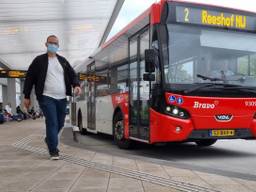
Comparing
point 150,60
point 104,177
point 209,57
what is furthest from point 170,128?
point 104,177

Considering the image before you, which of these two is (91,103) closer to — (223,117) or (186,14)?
(186,14)

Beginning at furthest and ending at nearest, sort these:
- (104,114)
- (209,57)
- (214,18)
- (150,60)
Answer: (104,114) < (214,18) < (209,57) < (150,60)

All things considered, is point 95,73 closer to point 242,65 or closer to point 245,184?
point 242,65

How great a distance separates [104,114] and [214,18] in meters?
4.79

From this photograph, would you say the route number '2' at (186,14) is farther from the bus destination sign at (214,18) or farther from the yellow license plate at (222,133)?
the yellow license plate at (222,133)

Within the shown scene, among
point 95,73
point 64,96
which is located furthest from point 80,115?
point 64,96

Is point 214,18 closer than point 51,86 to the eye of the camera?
No

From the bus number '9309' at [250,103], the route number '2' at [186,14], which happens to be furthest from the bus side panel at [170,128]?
the route number '2' at [186,14]

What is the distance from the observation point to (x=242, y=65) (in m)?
9.79

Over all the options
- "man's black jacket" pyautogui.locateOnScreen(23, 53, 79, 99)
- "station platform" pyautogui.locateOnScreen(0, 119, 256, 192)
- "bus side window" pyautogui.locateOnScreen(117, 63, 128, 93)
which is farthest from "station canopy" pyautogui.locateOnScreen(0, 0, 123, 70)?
"station platform" pyautogui.locateOnScreen(0, 119, 256, 192)

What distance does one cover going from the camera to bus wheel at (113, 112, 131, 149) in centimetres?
1120

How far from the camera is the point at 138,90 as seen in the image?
10.2m

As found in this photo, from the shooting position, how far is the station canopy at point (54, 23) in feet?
79.0

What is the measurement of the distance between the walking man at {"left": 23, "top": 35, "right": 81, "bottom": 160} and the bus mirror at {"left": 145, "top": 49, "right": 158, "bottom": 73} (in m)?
1.98
